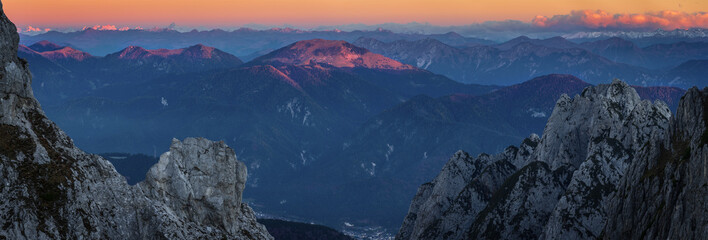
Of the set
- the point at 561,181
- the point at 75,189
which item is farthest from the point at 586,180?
the point at 75,189

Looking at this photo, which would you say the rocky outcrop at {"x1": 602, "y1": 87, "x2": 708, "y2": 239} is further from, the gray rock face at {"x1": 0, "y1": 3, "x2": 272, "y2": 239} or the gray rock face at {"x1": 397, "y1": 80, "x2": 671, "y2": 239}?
the gray rock face at {"x1": 0, "y1": 3, "x2": 272, "y2": 239}

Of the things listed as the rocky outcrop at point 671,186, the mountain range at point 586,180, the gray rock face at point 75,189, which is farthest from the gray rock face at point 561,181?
the gray rock face at point 75,189

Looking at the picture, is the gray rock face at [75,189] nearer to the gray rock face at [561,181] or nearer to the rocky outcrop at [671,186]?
the rocky outcrop at [671,186]

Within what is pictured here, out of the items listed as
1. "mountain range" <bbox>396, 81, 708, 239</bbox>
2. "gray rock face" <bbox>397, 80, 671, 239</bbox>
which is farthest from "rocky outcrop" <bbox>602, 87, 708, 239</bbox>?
"gray rock face" <bbox>397, 80, 671, 239</bbox>

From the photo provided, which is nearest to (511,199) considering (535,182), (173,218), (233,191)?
(535,182)

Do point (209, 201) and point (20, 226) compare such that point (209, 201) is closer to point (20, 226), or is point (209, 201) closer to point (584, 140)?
point (20, 226)

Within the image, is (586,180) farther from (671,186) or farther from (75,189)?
(75,189)
